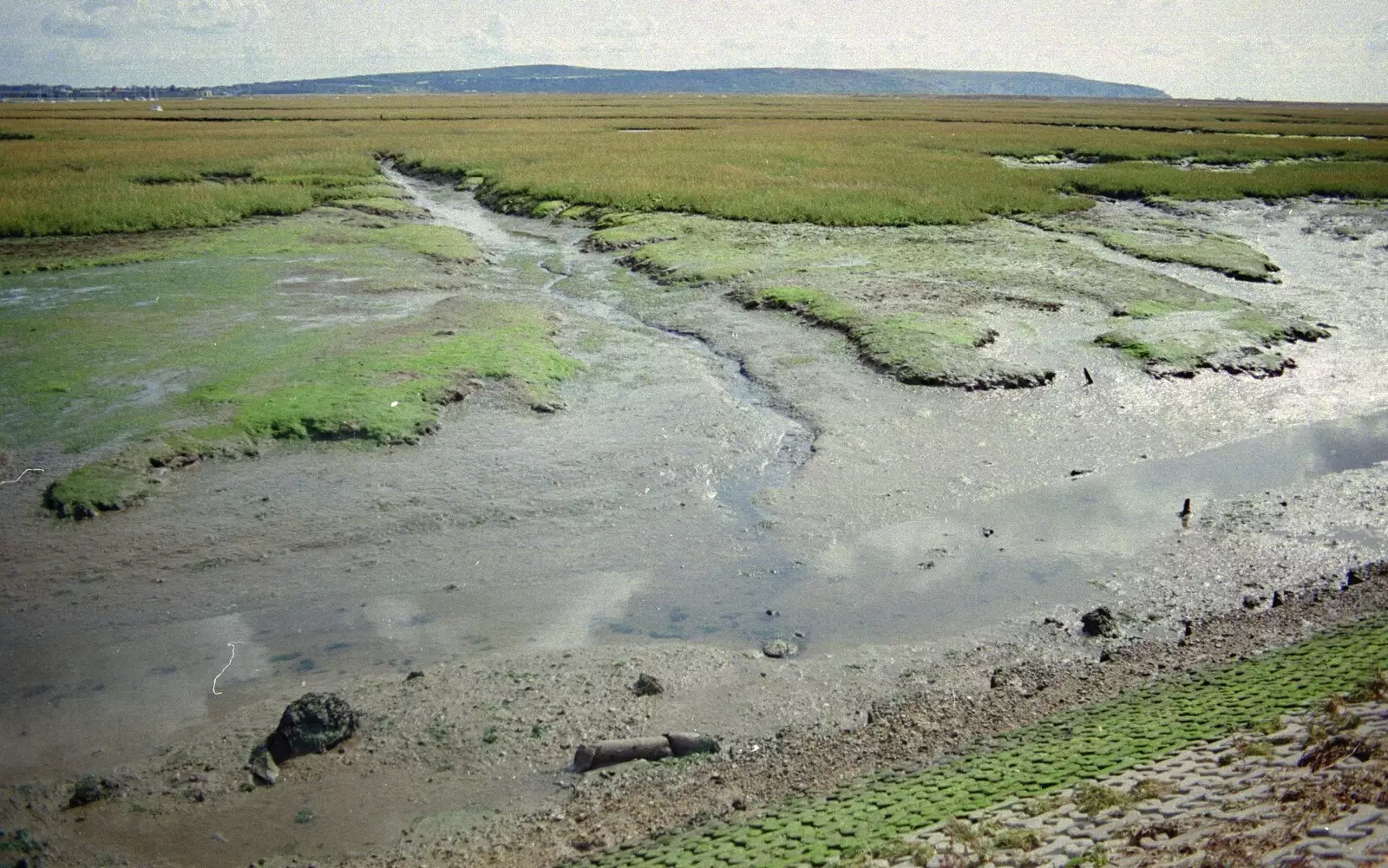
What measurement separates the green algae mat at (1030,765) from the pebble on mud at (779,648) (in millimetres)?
1944

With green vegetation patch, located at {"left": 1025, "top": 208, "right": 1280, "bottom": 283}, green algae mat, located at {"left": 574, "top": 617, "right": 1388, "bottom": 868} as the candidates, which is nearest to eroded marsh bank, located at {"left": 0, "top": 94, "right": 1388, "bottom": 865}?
green algae mat, located at {"left": 574, "top": 617, "right": 1388, "bottom": 868}

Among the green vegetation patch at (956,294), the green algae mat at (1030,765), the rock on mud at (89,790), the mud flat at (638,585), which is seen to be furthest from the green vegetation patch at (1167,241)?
the rock on mud at (89,790)

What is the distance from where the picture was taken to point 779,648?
8.39 metres

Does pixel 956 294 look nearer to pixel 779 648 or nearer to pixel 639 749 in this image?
pixel 779 648

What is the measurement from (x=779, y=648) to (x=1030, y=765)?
2547 mm

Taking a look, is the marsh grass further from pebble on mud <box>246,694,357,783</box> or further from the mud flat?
pebble on mud <box>246,694,357,783</box>

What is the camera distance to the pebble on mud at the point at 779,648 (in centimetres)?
834

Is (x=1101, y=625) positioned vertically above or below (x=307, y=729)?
above

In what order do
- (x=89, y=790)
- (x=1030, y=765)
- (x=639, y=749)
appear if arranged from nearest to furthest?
(x=1030, y=765), (x=89, y=790), (x=639, y=749)

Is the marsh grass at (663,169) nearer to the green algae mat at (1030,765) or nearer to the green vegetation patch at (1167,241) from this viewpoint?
the green vegetation patch at (1167,241)

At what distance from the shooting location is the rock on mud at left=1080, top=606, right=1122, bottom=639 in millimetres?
8594

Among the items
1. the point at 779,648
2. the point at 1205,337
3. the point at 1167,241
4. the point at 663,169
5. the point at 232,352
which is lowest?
the point at 779,648

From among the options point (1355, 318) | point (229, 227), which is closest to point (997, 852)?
Answer: point (1355, 318)

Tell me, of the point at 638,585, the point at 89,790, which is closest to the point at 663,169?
the point at 638,585
